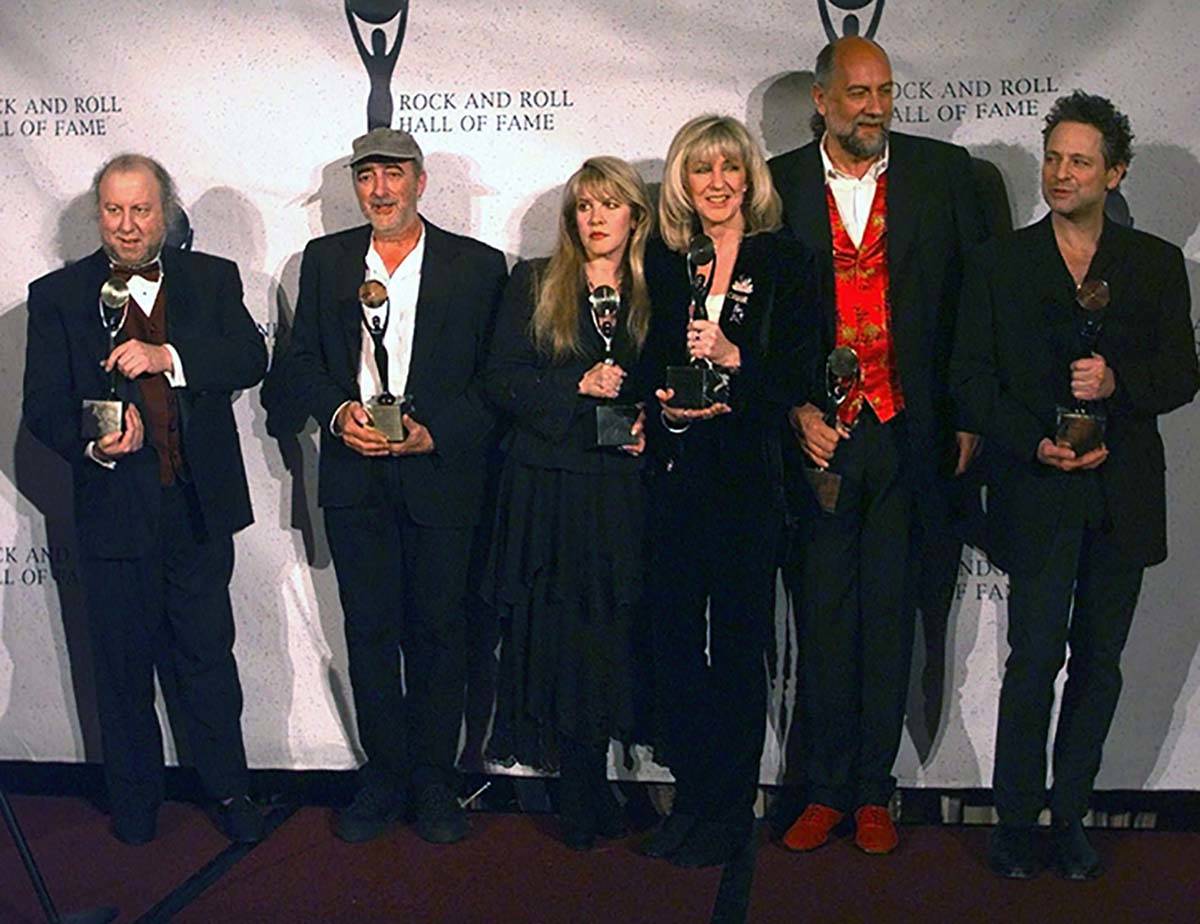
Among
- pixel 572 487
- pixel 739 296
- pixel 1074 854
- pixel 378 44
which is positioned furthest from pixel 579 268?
pixel 1074 854

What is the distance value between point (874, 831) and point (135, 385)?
2.20 m

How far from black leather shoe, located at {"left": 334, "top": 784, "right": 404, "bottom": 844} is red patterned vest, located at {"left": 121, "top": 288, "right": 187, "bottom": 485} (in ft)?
3.22

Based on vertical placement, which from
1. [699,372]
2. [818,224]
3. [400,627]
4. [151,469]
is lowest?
[400,627]

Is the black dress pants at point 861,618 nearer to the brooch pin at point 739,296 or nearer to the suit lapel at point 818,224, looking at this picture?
the suit lapel at point 818,224

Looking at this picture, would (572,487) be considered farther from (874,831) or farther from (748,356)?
(874,831)

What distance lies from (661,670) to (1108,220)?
1.52 m

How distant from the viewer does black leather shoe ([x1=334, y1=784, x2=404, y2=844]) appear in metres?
4.12

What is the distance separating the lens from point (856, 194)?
3.82 metres

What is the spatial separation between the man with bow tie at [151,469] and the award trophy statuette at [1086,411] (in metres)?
2.04

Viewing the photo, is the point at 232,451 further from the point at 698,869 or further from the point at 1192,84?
the point at 1192,84

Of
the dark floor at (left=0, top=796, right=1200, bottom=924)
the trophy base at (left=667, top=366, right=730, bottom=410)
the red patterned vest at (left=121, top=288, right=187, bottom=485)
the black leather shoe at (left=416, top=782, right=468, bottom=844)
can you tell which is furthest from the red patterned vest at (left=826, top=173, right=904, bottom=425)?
the red patterned vest at (left=121, top=288, right=187, bottom=485)

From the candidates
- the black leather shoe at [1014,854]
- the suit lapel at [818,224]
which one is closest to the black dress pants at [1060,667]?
the black leather shoe at [1014,854]

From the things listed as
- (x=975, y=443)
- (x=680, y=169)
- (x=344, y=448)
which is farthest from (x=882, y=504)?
(x=344, y=448)

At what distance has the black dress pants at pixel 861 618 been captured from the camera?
3795 mm
